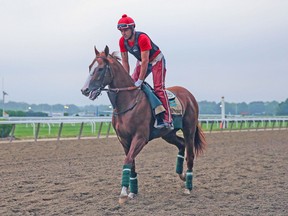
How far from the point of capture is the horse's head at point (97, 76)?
600cm

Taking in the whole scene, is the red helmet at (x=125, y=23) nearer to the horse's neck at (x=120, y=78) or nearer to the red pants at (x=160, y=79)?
the horse's neck at (x=120, y=78)

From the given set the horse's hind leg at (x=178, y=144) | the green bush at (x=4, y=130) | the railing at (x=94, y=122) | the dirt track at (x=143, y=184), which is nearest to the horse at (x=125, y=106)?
the dirt track at (x=143, y=184)

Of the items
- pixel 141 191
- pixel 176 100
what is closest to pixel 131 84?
pixel 176 100

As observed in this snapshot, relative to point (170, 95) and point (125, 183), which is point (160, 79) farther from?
point (125, 183)

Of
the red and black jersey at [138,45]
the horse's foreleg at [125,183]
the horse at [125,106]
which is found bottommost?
the horse's foreleg at [125,183]

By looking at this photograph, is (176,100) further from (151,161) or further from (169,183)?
(151,161)

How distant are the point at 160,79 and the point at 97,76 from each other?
3.69ft

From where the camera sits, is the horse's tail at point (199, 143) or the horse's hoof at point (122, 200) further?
the horse's tail at point (199, 143)

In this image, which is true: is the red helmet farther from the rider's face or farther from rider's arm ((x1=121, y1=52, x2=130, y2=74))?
rider's arm ((x1=121, y1=52, x2=130, y2=74))

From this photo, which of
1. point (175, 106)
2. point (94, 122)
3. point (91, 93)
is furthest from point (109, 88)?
point (94, 122)

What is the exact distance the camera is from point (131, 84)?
6.48 meters

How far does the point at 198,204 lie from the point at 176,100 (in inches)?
66.8

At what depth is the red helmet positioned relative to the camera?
637cm

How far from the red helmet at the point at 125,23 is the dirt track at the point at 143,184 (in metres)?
2.21
